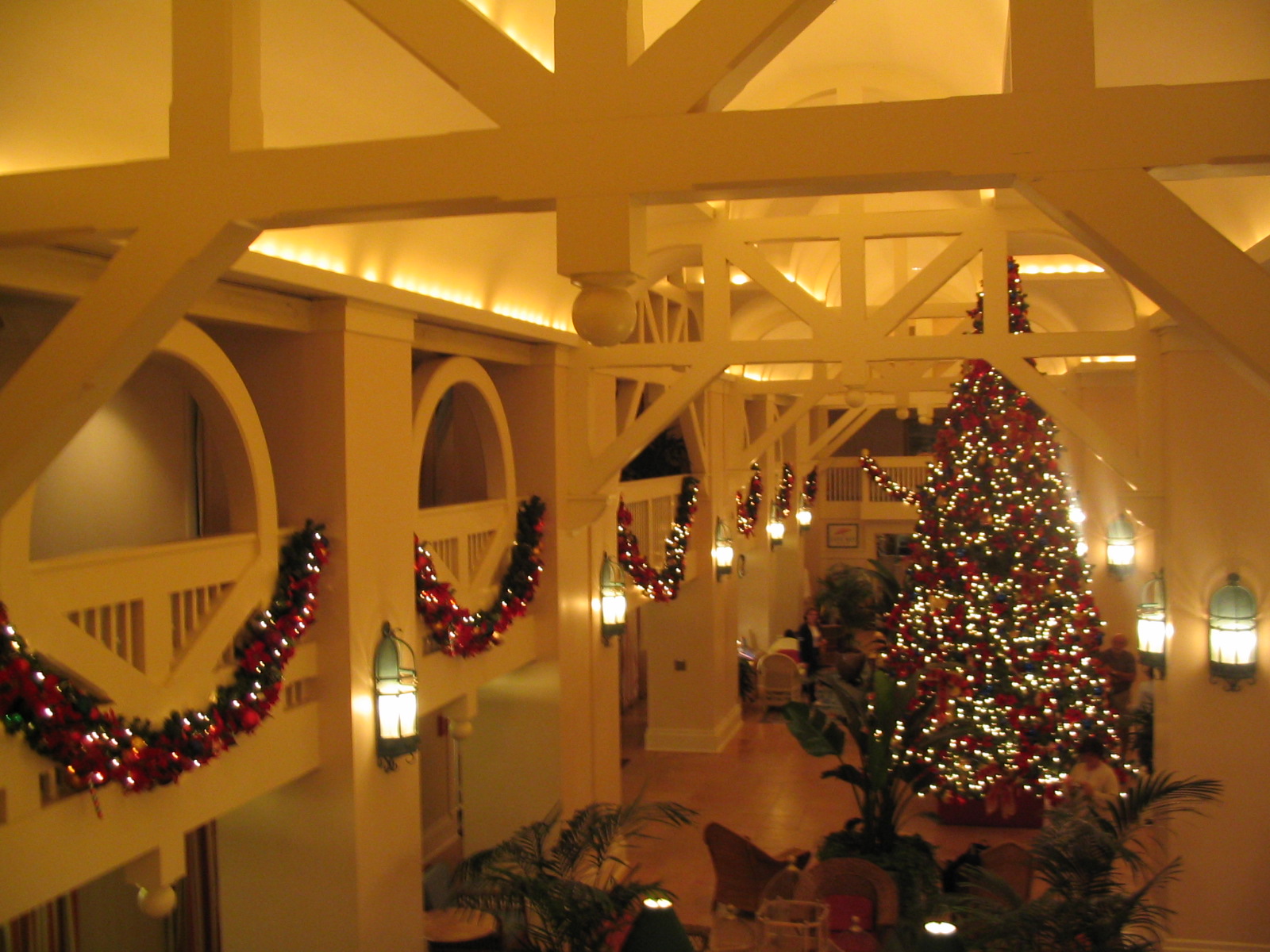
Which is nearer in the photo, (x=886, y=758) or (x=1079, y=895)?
(x=1079, y=895)

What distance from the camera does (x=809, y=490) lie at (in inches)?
810

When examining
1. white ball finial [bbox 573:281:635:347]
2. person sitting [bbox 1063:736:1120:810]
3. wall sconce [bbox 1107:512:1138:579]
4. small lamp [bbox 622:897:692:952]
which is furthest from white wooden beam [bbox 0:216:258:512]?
wall sconce [bbox 1107:512:1138:579]

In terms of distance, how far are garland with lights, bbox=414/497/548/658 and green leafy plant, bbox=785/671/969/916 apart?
8.08ft

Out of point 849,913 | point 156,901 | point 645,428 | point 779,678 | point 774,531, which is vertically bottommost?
point 779,678

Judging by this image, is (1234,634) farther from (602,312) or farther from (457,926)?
(602,312)

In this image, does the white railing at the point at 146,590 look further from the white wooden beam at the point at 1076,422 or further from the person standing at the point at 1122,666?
the person standing at the point at 1122,666

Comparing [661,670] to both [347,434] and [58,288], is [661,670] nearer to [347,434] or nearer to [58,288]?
[347,434]

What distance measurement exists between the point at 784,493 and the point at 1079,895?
12517 mm

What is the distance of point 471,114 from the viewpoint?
5.66 m

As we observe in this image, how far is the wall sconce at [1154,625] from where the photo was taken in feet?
24.7

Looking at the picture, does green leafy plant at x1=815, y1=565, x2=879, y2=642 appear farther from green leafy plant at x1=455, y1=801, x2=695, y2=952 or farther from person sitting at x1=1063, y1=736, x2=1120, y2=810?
green leafy plant at x1=455, y1=801, x2=695, y2=952

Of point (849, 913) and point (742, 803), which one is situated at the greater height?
point (849, 913)

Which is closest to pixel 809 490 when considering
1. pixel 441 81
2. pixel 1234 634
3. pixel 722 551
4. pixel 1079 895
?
pixel 722 551

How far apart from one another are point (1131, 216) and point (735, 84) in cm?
95
